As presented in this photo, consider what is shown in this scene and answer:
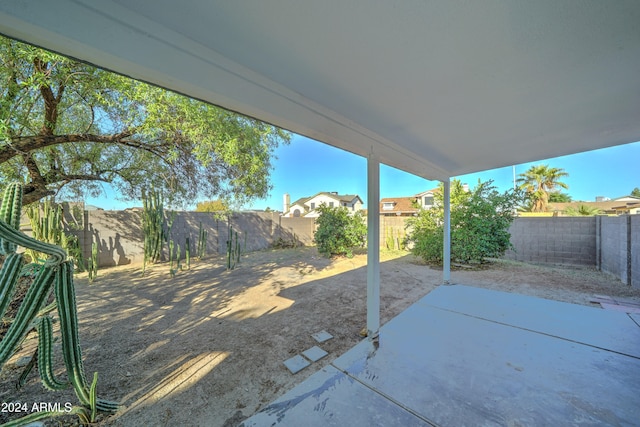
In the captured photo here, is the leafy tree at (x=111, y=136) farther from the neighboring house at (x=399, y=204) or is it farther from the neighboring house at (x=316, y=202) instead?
the neighboring house at (x=316, y=202)

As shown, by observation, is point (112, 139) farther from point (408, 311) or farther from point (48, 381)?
point (408, 311)

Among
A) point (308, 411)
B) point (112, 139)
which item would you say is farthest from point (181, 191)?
point (308, 411)

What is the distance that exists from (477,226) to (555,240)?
2.27 meters

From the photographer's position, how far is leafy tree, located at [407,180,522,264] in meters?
6.02

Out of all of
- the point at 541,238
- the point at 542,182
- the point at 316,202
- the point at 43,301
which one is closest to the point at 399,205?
the point at 316,202

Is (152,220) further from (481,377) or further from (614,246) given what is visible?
(614,246)

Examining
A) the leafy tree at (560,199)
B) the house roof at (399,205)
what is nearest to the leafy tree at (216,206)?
the house roof at (399,205)

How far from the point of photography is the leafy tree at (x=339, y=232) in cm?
780

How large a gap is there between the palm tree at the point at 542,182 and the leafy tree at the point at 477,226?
12002 mm

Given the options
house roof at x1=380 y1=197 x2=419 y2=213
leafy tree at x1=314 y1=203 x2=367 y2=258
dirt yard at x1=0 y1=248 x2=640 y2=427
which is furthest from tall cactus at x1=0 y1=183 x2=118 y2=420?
house roof at x1=380 y1=197 x2=419 y2=213

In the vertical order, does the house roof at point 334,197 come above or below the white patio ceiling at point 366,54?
above

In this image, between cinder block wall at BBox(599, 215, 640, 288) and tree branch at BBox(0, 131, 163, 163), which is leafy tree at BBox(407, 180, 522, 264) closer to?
cinder block wall at BBox(599, 215, 640, 288)

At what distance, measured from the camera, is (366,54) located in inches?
50.6

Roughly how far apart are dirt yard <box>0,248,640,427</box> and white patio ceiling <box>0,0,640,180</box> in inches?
84.6
